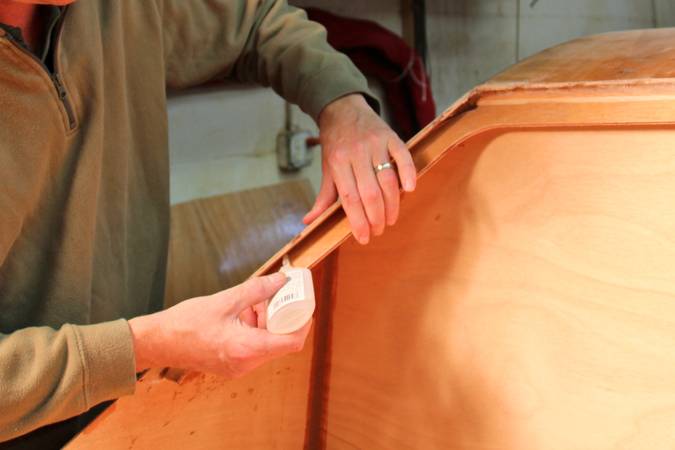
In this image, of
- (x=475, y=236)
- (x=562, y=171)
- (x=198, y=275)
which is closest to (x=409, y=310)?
(x=475, y=236)

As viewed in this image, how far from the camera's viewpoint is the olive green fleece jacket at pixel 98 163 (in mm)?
543

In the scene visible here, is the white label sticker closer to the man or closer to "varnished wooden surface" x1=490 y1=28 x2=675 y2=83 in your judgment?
the man

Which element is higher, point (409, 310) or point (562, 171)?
point (562, 171)

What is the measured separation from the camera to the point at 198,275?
1301 mm

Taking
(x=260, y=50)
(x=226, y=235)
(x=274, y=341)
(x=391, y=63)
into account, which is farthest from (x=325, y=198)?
(x=391, y=63)

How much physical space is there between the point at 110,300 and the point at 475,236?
1.47ft

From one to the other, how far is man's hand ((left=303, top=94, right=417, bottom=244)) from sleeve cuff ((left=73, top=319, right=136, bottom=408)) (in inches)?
9.6

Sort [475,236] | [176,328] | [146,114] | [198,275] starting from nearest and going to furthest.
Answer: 1. [176,328]
2. [475,236]
3. [146,114]
4. [198,275]

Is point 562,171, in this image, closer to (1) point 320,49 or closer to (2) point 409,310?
(2) point 409,310

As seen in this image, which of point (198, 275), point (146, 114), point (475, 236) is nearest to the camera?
point (475, 236)

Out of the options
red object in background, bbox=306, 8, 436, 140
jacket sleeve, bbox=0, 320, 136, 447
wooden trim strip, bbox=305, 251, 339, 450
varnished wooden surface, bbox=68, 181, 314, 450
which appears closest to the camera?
jacket sleeve, bbox=0, 320, 136, 447

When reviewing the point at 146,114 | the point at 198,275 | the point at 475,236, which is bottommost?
the point at 198,275

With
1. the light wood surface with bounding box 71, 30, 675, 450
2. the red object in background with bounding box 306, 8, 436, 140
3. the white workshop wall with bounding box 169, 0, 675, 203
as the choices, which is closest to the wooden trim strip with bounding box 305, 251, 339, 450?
the light wood surface with bounding box 71, 30, 675, 450

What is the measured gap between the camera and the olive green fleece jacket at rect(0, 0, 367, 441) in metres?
0.54
